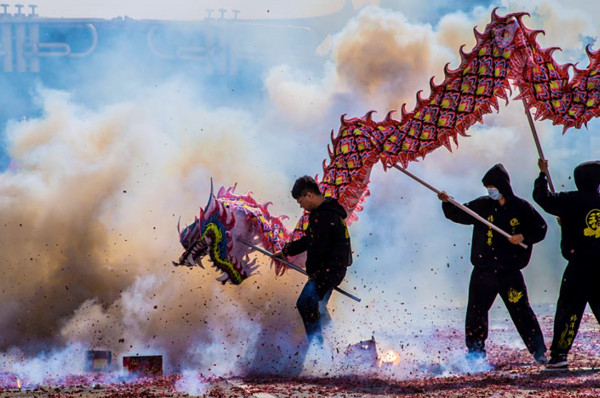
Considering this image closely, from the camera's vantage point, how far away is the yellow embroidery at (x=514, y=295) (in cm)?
1039

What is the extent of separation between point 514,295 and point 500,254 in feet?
1.43

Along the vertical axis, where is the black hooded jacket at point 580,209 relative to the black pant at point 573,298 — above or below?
above

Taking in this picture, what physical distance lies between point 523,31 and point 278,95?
23.3ft

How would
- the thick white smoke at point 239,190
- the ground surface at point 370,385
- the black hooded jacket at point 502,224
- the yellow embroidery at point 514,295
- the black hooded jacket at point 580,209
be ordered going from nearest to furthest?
the ground surface at point 370,385
the black hooded jacket at point 580,209
the black hooded jacket at point 502,224
the yellow embroidery at point 514,295
the thick white smoke at point 239,190

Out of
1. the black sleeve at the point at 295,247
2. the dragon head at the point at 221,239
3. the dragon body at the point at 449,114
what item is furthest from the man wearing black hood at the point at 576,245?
the dragon head at the point at 221,239

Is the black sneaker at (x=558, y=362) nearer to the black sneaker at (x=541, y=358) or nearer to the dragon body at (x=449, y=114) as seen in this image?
the black sneaker at (x=541, y=358)

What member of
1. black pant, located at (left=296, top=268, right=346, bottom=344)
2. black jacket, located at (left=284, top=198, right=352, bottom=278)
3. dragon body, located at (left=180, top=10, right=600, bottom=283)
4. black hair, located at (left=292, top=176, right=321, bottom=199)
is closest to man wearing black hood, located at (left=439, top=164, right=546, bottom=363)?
dragon body, located at (left=180, top=10, right=600, bottom=283)

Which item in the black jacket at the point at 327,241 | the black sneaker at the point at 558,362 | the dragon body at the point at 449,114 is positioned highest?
the dragon body at the point at 449,114

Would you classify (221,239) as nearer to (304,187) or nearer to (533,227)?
(304,187)

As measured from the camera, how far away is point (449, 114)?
33.5 feet

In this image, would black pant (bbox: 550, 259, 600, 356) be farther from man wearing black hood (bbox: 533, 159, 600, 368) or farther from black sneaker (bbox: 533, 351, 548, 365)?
black sneaker (bbox: 533, 351, 548, 365)

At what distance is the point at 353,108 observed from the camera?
52.1 feet

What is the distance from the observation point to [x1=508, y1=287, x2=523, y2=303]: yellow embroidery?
34.1ft

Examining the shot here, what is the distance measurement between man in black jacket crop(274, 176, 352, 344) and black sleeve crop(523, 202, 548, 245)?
1.74 m
